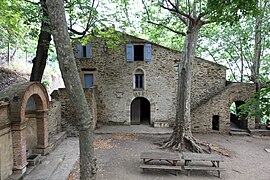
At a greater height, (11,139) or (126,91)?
(126,91)

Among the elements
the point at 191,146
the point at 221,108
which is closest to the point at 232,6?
the point at 191,146

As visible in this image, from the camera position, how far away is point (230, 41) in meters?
12.7

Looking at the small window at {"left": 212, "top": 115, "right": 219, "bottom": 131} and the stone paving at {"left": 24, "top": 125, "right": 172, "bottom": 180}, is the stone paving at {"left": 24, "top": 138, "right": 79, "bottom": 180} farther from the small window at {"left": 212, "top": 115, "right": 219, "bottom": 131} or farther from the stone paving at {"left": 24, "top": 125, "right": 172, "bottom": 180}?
the small window at {"left": 212, "top": 115, "right": 219, "bottom": 131}

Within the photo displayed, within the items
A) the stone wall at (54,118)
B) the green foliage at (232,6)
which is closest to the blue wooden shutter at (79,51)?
the stone wall at (54,118)

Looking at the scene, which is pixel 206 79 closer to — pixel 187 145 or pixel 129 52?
pixel 187 145

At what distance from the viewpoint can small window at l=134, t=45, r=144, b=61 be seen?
1300cm

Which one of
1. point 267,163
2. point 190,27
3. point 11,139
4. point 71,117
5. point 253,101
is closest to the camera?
point 11,139

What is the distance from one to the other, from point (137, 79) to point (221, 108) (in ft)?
19.0

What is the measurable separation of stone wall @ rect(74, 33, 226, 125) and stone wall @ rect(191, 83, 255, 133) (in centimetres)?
86

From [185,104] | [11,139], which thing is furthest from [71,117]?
[185,104]

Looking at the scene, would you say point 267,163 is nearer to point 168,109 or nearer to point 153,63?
point 168,109

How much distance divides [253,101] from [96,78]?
9.21 metres

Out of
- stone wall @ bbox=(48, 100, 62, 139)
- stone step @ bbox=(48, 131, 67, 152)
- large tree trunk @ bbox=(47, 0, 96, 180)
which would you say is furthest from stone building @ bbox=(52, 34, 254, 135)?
large tree trunk @ bbox=(47, 0, 96, 180)

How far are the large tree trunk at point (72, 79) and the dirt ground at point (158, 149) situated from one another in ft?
7.34
